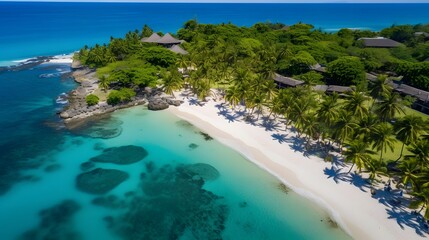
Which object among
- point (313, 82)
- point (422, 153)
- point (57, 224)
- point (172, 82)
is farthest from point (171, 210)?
point (313, 82)

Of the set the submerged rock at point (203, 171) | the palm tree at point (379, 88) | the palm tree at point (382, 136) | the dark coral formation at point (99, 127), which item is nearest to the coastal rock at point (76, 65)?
the dark coral formation at point (99, 127)

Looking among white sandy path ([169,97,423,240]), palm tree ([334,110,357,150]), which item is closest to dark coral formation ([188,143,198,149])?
white sandy path ([169,97,423,240])

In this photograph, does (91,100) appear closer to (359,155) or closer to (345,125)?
(345,125)

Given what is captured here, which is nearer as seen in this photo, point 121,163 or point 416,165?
point 416,165

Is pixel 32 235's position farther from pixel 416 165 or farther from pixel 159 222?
pixel 416 165

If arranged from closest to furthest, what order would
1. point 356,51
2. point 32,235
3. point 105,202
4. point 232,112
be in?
1. point 32,235
2. point 105,202
3. point 232,112
4. point 356,51

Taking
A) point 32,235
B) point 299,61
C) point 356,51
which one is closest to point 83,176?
point 32,235

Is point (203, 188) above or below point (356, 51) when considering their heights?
below
